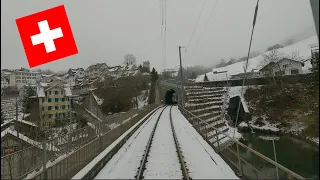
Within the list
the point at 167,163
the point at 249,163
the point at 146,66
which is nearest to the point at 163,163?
the point at 167,163

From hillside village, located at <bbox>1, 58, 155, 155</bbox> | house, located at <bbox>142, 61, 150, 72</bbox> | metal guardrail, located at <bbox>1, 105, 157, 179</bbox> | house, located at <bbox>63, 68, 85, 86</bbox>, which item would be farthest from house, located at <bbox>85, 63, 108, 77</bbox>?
metal guardrail, located at <bbox>1, 105, 157, 179</bbox>

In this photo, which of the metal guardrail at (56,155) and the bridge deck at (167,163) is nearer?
the metal guardrail at (56,155)

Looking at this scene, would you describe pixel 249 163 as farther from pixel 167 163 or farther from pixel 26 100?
pixel 26 100

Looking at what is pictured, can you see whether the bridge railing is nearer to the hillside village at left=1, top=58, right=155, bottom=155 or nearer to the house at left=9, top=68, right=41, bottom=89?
the house at left=9, top=68, right=41, bottom=89

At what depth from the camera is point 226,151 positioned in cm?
804

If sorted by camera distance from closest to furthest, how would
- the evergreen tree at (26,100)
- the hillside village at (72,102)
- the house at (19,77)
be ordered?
1. the house at (19,77)
2. the evergreen tree at (26,100)
3. the hillside village at (72,102)

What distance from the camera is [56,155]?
7.34 m

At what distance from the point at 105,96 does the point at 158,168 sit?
1846 inches

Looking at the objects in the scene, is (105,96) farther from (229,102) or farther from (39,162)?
(39,162)

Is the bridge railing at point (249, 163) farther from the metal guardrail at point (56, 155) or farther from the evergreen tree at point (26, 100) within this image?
the evergreen tree at point (26, 100)

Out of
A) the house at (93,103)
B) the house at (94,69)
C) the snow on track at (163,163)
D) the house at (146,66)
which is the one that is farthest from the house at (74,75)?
the snow on track at (163,163)

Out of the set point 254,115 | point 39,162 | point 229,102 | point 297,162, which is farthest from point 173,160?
point 229,102

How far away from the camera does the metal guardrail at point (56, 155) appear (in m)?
5.78

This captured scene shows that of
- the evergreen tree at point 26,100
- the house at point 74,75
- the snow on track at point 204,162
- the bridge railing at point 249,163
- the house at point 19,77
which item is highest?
the house at point 74,75
